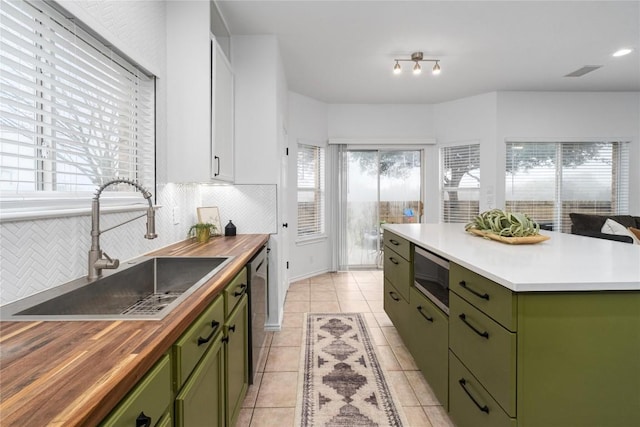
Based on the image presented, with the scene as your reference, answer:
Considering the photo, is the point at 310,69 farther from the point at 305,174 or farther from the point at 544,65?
the point at 544,65

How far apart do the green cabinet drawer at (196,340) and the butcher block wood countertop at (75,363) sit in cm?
5

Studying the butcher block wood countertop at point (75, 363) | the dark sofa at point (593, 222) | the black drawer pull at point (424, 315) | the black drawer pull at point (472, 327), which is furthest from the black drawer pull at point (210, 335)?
the dark sofa at point (593, 222)

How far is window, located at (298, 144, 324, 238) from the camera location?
199 inches

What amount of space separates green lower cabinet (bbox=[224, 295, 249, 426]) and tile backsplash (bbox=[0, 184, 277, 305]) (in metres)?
0.68

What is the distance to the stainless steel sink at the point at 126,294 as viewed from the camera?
3.46ft

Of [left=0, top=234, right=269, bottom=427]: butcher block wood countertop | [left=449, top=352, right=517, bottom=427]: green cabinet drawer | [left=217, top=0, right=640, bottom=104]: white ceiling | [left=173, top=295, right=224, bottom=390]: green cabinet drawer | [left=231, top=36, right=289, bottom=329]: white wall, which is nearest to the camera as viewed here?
[left=0, top=234, right=269, bottom=427]: butcher block wood countertop

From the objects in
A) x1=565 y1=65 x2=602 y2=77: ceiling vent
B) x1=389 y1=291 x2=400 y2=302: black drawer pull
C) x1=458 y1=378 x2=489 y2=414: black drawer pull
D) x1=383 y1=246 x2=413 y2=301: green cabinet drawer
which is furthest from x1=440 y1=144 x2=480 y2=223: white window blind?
x1=458 y1=378 x2=489 y2=414: black drawer pull

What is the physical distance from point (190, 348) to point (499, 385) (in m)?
1.13

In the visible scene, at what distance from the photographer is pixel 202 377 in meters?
1.18

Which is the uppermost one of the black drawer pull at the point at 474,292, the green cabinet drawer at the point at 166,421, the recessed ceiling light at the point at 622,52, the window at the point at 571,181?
the recessed ceiling light at the point at 622,52

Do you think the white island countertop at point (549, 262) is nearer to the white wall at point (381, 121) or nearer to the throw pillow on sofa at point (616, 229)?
the throw pillow on sofa at point (616, 229)

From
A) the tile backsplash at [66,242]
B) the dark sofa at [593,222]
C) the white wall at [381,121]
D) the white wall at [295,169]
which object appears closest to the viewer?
the tile backsplash at [66,242]

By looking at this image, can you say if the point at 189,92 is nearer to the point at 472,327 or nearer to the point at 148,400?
the point at 148,400

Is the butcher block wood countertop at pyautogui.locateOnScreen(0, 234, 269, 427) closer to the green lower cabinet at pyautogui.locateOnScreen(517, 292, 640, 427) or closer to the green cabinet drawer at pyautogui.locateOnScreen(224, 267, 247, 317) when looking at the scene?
the green cabinet drawer at pyautogui.locateOnScreen(224, 267, 247, 317)
